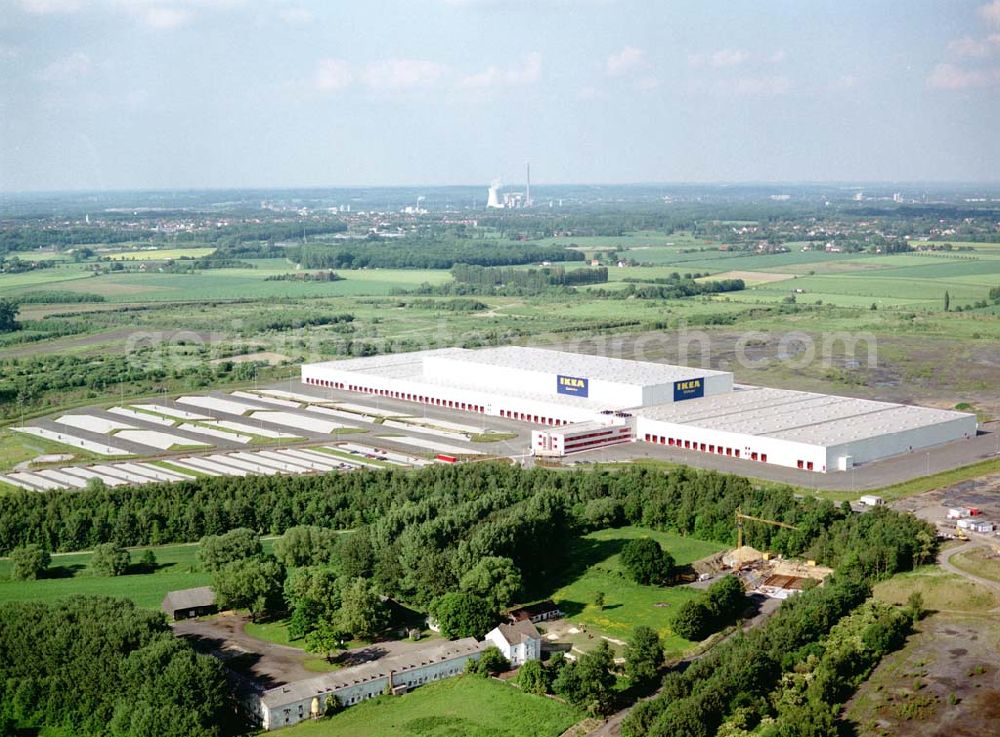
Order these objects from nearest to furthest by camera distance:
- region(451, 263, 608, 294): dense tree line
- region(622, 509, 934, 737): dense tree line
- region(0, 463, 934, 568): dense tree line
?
region(622, 509, 934, 737): dense tree line → region(0, 463, 934, 568): dense tree line → region(451, 263, 608, 294): dense tree line

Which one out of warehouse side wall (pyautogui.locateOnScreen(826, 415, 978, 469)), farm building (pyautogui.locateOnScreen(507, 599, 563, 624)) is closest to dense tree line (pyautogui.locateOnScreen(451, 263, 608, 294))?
warehouse side wall (pyautogui.locateOnScreen(826, 415, 978, 469))

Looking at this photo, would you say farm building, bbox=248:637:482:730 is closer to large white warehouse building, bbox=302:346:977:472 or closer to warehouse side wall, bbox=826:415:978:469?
large white warehouse building, bbox=302:346:977:472

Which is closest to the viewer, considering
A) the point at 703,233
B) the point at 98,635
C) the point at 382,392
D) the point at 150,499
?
the point at 98,635

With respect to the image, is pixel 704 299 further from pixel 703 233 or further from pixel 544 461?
pixel 703 233

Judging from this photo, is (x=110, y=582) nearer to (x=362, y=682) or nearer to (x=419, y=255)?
(x=362, y=682)

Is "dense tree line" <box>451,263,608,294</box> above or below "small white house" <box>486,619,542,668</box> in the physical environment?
above

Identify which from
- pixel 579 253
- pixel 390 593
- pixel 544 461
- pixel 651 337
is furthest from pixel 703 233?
pixel 390 593

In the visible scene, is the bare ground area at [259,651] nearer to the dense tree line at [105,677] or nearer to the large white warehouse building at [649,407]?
the dense tree line at [105,677]
